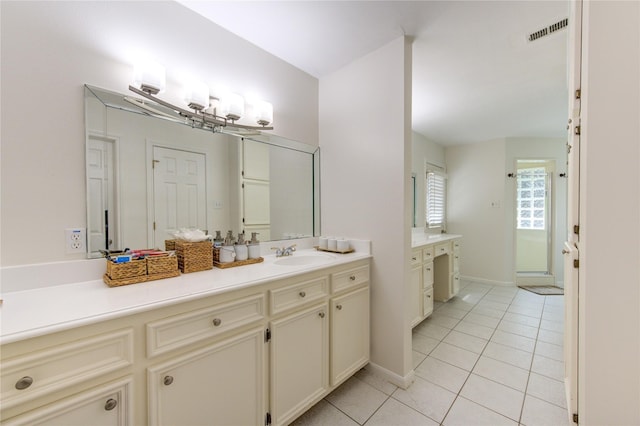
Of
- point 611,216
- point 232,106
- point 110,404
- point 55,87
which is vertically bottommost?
point 110,404

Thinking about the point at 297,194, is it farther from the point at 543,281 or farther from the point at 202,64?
the point at 543,281

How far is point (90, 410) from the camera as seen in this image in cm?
82

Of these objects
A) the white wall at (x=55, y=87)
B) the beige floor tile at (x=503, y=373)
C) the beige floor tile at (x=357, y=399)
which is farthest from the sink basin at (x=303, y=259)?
the beige floor tile at (x=503, y=373)

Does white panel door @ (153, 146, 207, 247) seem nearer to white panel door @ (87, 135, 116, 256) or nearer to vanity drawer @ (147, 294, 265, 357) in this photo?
white panel door @ (87, 135, 116, 256)

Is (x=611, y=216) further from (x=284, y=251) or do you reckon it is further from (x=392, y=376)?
(x=284, y=251)

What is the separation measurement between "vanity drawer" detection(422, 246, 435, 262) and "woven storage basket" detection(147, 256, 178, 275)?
240 cm

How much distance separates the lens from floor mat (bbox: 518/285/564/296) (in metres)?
3.89

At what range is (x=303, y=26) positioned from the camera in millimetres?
1723

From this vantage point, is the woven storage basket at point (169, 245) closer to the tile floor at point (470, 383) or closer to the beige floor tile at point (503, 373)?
the tile floor at point (470, 383)

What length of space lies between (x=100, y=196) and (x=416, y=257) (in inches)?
101

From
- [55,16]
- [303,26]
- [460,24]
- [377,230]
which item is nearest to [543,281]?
[377,230]

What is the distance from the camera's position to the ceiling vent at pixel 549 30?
5.47 ft

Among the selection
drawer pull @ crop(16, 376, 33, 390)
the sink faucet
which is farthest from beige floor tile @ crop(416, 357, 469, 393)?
drawer pull @ crop(16, 376, 33, 390)

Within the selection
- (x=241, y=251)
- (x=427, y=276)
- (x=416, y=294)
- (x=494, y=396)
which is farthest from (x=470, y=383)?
(x=241, y=251)
